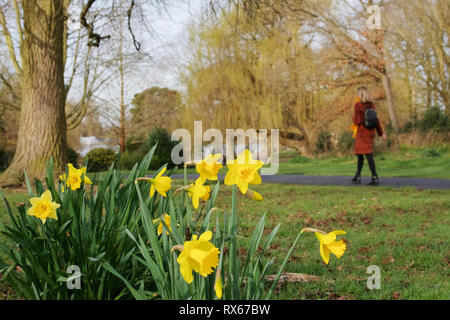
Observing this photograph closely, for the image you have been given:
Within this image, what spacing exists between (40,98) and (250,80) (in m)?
12.5

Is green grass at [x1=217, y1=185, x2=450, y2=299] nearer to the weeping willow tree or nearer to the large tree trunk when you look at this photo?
the large tree trunk

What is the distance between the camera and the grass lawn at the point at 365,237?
2.36m

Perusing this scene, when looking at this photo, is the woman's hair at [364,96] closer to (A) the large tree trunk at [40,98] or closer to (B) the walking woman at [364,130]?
(B) the walking woman at [364,130]

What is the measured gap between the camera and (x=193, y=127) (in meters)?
18.9

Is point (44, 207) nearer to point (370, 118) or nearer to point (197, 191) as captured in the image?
point (197, 191)

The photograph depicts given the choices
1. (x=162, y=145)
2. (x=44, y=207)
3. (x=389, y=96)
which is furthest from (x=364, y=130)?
(x=389, y=96)

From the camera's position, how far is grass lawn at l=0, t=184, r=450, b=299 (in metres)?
2.36

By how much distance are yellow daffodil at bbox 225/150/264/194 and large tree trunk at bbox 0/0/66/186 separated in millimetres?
6832

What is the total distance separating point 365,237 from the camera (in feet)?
12.4

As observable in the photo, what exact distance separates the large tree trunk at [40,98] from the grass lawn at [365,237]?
134 inches

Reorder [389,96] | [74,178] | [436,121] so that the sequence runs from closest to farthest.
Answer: [74,178]
[436,121]
[389,96]

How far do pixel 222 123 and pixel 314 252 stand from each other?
15.9 meters

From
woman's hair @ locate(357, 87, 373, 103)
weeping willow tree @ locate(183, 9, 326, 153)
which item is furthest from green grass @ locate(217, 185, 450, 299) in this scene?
weeping willow tree @ locate(183, 9, 326, 153)
